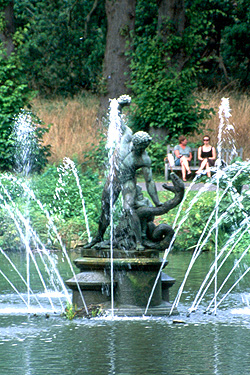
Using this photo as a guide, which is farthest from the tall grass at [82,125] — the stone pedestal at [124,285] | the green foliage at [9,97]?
the stone pedestal at [124,285]

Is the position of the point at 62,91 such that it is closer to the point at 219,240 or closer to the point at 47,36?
the point at 47,36

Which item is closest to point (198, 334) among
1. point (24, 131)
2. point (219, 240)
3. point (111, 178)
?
point (111, 178)

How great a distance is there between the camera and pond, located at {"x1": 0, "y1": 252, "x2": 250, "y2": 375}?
6297mm

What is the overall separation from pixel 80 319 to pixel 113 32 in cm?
1970

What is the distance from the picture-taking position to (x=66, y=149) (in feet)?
73.4

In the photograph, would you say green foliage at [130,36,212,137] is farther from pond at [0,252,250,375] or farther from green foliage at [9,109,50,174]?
pond at [0,252,250,375]

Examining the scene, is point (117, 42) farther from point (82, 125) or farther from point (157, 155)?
point (157, 155)

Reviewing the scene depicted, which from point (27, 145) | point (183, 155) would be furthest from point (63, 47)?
point (27, 145)

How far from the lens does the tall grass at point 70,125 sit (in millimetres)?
22391

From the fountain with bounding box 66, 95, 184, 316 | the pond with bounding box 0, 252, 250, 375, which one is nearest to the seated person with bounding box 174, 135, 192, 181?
the pond with bounding box 0, 252, 250, 375

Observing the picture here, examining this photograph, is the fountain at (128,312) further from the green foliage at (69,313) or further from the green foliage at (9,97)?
the green foliage at (9,97)

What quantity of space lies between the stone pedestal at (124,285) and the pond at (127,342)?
25cm

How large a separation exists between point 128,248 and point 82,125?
58.6 feet

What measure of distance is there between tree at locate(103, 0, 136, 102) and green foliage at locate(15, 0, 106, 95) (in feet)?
36.6
